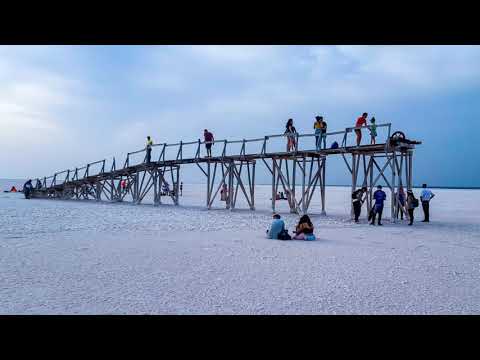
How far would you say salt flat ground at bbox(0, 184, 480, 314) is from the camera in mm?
5059

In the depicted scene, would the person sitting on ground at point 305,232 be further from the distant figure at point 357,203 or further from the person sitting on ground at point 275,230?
the distant figure at point 357,203

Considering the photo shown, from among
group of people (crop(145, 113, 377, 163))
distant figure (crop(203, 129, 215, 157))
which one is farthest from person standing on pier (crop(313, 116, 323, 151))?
distant figure (crop(203, 129, 215, 157))

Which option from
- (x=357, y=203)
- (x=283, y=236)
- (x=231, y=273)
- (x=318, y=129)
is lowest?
(x=231, y=273)

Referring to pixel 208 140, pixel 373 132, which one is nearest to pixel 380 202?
pixel 373 132

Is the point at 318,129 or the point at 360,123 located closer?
the point at 360,123

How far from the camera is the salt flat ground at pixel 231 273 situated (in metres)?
5.06

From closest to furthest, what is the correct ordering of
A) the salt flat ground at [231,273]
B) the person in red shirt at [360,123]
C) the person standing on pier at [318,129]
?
the salt flat ground at [231,273], the person in red shirt at [360,123], the person standing on pier at [318,129]

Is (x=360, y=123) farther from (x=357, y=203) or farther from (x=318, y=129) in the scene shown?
(x=357, y=203)

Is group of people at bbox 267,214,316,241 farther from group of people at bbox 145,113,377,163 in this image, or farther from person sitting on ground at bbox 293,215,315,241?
group of people at bbox 145,113,377,163

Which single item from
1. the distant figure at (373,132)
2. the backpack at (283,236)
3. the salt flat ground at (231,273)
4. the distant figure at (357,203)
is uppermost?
the distant figure at (373,132)

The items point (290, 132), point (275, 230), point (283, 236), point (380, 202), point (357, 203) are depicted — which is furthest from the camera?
point (290, 132)

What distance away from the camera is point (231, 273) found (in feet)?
22.9

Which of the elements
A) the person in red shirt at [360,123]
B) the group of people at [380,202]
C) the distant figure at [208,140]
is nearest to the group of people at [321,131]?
the person in red shirt at [360,123]
